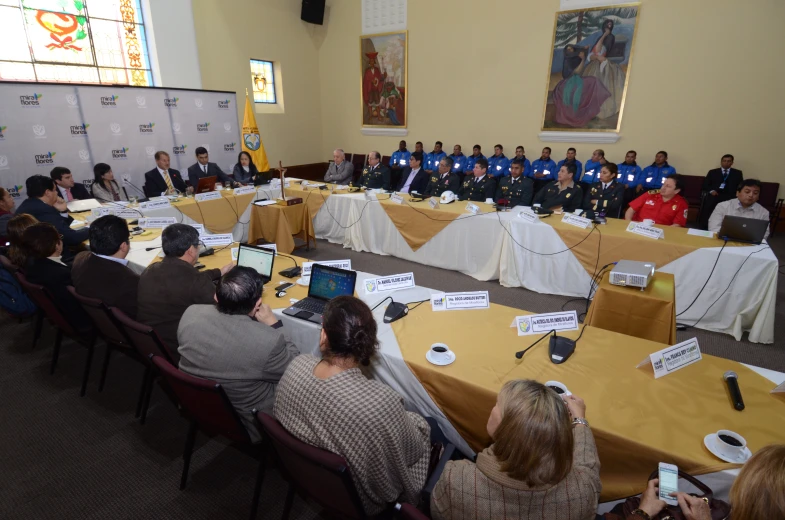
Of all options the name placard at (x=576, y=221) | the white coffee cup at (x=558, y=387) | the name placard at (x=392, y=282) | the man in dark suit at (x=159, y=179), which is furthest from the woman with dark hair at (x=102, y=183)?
the white coffee cup at (x=558, y=387)

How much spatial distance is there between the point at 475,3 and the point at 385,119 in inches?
111

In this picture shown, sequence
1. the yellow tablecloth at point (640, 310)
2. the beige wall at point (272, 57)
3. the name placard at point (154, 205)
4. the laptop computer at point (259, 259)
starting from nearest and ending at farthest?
the yellow tablecloth at point (640, 310)
the laptop computer at point (259, 259)
the name placard at point (154, 205)
the beige wall at point (272, 57)

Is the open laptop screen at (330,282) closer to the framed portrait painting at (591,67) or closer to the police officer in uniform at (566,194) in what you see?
the police officer in uniform at (566,194)

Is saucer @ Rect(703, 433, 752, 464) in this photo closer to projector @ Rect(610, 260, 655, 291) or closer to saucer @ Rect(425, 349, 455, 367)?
saucer @ Rect(425, 349, 455, 367)

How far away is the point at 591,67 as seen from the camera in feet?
21.9

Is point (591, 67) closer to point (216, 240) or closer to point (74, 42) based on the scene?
point (216, 240)

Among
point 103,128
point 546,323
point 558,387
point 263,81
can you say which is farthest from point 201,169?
point 558,387

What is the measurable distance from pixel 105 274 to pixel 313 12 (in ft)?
27.5

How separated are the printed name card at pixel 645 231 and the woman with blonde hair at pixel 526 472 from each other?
3.04 metres

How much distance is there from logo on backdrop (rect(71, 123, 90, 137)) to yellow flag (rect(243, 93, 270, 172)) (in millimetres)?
2622

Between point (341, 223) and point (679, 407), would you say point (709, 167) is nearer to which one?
point (341, 223)

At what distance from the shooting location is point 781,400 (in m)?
1.44

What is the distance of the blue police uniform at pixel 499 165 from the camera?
7645mm

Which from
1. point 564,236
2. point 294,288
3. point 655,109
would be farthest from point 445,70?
point 294,288
